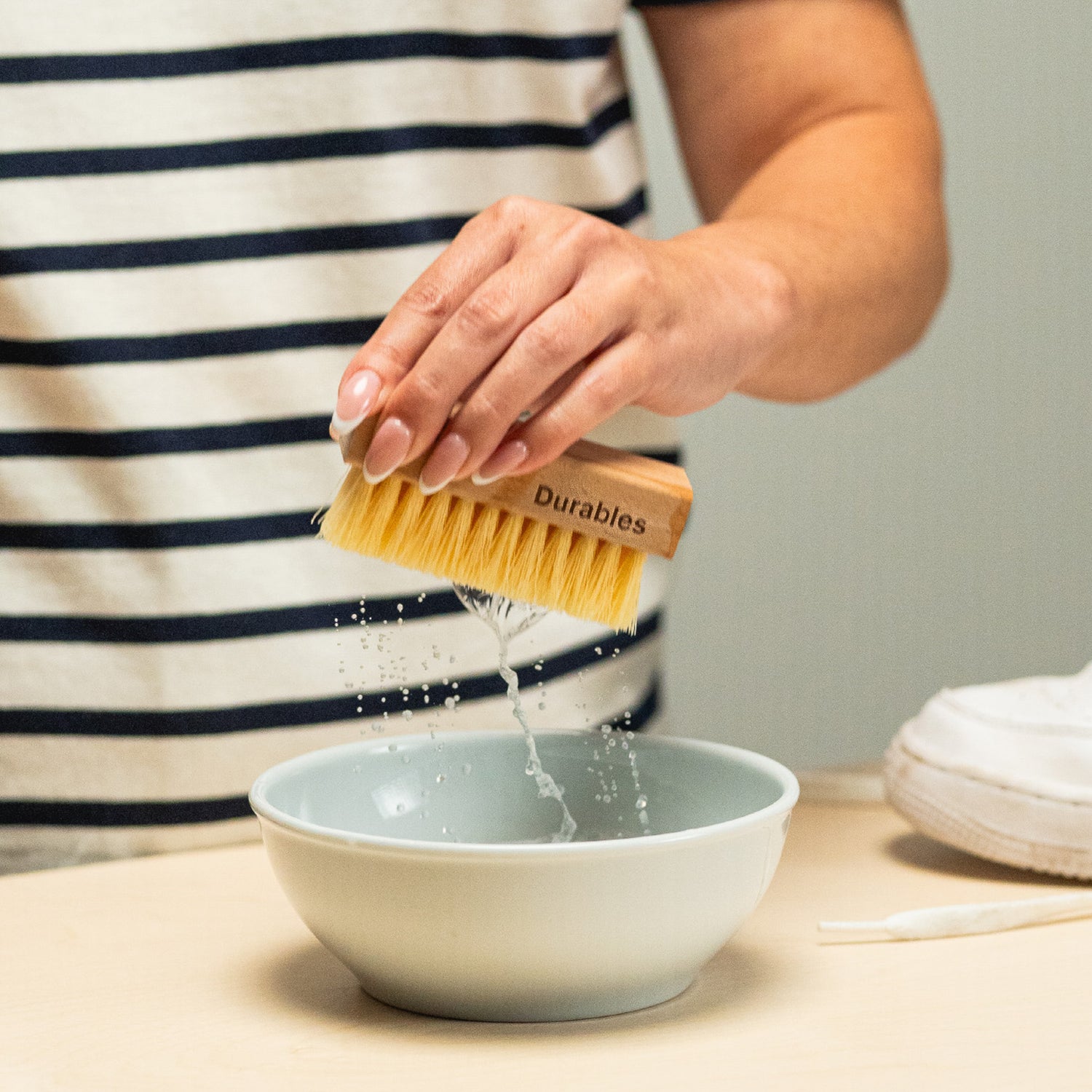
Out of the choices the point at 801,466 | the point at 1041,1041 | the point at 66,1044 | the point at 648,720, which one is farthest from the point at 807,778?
the point at 801,466

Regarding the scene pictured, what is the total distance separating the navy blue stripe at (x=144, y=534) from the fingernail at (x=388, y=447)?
31cm

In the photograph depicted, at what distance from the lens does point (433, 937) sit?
1.54 feet

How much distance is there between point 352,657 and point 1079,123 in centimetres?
141

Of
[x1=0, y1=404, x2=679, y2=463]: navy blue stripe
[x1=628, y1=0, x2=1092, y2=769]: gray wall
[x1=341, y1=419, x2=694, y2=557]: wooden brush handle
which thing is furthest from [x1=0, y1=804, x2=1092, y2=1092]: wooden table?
[x1=628, y1=0, x2=1092, y2=769]: gray wall

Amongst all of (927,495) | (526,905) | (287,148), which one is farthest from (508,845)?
(927,495)

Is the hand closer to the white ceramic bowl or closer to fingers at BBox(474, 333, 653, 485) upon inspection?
fingers at BBox(474, 333, 653, 485)

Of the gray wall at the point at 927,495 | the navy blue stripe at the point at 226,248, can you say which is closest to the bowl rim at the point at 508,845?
the navy blue stripe at the point at 226,248

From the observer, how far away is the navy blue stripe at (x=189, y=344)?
2.70ft

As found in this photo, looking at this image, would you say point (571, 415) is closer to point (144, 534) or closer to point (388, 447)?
point (388, 447)

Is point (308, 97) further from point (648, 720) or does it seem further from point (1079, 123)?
point (1079, 123)

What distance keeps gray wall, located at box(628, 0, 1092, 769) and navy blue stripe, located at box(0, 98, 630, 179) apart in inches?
39.3

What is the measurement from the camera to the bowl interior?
23.3 inches

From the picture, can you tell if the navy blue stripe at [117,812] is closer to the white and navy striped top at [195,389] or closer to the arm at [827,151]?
the white and navy striped top at [195,389]

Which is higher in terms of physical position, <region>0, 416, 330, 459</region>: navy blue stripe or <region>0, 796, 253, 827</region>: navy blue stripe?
<region>0, 416, 330, 459</region>: navy blue stripe
